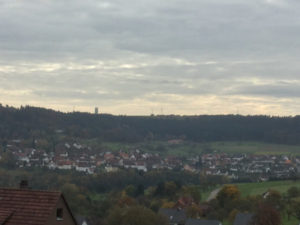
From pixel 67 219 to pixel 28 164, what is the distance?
521 feet

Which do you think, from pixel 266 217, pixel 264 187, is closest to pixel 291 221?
pixel 266 217

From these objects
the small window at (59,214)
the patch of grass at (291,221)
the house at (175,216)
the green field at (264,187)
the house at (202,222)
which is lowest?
the house at (175,216)

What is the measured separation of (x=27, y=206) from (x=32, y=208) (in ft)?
0.83

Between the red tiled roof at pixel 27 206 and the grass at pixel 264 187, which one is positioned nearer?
the red tiled roof at pixel 27 206

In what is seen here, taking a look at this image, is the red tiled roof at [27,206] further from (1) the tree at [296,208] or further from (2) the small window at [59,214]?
(1) the tree at [296,208]

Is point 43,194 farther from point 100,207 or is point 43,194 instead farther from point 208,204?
point 208,204

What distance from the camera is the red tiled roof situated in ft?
74.5

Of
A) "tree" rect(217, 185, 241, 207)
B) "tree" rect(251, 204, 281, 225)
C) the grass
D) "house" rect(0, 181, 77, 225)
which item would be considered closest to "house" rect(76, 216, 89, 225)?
"tree" rect(251, 204, 281, 225)

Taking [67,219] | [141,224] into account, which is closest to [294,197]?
[141,224]

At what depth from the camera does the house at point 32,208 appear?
22734 mm

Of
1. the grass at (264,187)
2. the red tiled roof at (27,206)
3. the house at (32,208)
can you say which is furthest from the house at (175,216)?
the red tiled roof at (27,206)

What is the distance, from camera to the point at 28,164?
179 meters

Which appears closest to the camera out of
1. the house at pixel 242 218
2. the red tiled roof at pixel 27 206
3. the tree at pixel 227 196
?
the red tiled roof at pixel 27 206

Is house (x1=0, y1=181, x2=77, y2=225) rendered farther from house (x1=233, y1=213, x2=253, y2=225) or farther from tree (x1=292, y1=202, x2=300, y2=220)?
tree (x1=292, y1=202, x2=300, y2=220)
